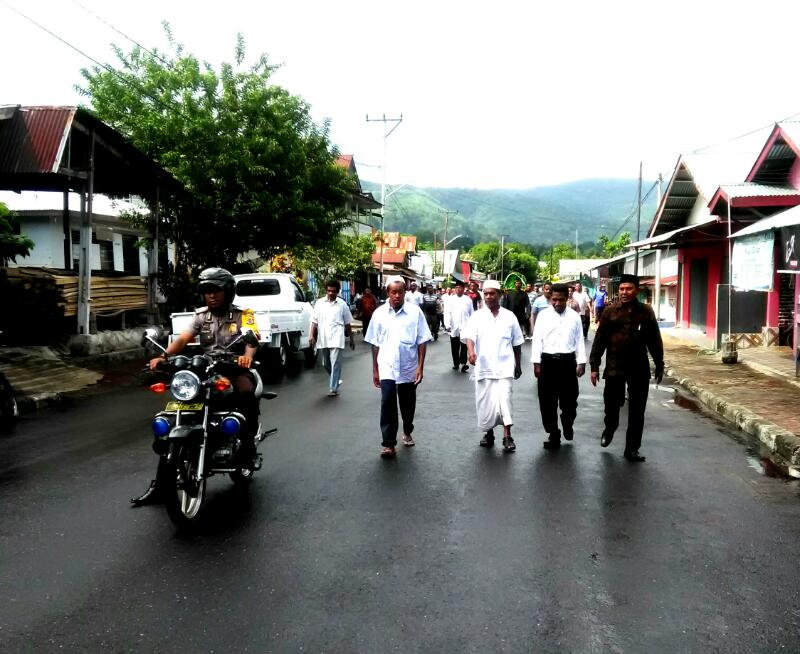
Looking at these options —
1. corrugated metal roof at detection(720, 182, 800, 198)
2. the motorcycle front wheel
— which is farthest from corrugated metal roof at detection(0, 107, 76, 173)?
corrugated metal roof at detection(720, 182, 800, 198)

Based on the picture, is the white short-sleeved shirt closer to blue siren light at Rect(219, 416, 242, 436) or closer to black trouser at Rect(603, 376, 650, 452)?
black trouser at Rect(603, 376, 650, 452)

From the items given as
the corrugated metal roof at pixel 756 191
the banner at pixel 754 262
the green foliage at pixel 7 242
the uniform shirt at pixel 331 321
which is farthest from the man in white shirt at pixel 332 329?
the corrugated metal roof at pixel 756 191

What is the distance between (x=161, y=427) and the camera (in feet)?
15.7

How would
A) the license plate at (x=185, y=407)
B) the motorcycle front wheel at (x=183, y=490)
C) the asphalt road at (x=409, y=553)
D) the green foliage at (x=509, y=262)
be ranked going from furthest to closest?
1. the green foliage at (x=509, y=262)
2. the license plate at (x=185, y=407)
3. the motorcycle front wheel at (x=183, y=490)
4. the asphalt road at (x=409, y=553)

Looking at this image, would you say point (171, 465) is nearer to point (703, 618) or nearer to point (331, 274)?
point (703, 618)

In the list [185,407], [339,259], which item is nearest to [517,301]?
[185,407]

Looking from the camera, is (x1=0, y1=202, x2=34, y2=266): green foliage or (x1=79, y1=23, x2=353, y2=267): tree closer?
(x1=0, y1=202, x2=34, y2=266): green foliage

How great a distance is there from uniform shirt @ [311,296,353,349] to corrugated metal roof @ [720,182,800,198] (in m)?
10.5

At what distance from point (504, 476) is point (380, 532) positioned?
6.02ft

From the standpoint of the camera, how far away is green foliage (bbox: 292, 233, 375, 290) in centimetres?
3047

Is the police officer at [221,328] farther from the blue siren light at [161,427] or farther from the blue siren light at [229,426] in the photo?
the blue siren light at [161,427]

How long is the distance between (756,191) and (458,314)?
324 inches

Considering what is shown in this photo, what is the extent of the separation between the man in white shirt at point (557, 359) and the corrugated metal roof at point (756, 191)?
37.1ft

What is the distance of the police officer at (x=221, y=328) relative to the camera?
211 inches
